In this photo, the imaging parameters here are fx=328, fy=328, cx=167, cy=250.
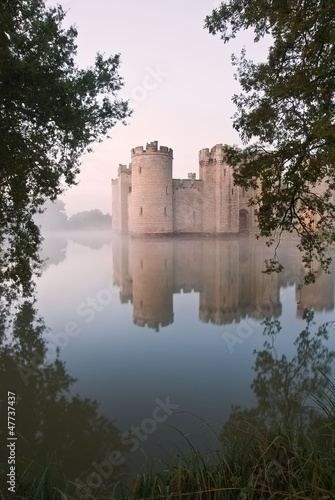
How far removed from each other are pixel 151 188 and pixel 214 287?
20324 mm

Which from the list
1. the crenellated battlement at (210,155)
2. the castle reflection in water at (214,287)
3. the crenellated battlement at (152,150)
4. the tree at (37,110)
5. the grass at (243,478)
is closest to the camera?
the grass at (243,478)

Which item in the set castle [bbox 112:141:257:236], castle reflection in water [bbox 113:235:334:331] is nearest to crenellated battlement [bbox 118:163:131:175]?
castle [bbox 112:141:257:236]

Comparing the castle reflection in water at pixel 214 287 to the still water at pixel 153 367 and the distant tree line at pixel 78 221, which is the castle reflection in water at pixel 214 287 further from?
the distant tree line at pixel 78 221

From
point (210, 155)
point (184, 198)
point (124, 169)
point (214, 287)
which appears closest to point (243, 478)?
point (214, 287)

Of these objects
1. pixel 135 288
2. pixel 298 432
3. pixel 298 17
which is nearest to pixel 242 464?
pixel 298 432

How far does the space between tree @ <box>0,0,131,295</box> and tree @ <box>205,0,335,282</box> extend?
273cm

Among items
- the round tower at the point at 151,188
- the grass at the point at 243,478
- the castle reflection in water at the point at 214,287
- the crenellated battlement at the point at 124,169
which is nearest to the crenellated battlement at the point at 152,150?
the round tower at the point at 151,188

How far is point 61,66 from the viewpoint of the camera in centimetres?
632

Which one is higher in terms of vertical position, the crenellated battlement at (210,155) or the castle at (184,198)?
the crenellated battlement at (210,155)

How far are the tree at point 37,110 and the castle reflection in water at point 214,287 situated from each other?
3535 millimetres

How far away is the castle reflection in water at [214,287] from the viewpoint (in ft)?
26.1

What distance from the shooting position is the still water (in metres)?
3.43

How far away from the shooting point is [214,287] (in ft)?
34.9

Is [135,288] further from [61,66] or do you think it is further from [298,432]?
[298,432]
